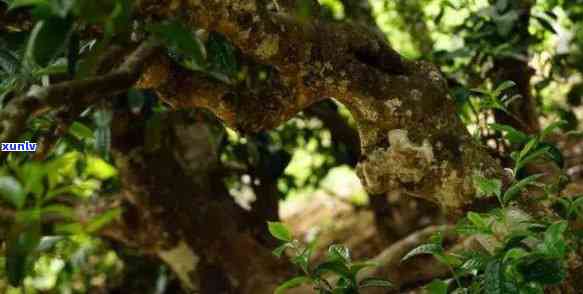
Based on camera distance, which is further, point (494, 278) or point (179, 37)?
point (494, 278)

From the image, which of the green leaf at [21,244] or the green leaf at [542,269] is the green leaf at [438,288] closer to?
the green leaf at [542,269]

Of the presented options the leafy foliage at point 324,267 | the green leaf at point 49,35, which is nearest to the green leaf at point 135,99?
the leafy foliage at point 324,267

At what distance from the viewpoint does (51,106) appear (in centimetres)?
99

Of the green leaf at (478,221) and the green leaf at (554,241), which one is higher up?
the green leaf at (554,241)

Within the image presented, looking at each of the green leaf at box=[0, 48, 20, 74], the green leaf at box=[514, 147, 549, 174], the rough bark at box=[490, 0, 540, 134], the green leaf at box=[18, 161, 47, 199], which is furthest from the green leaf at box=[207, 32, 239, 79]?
the rough bark at box=[490, 0, 540, 134]

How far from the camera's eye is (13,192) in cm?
79

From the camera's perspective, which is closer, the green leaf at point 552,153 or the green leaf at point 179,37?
the green leaf at point 179,37

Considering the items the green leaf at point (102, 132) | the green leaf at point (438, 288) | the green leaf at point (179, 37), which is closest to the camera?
the green leaf at point (179, 37)

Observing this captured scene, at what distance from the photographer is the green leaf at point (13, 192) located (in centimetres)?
78

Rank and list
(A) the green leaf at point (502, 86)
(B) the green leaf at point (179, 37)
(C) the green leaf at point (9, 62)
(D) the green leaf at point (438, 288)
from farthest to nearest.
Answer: (A) the green leaf at point (502, 86) < (C) the green leaf at point (9, 62) < (D) the green leaf at point (438, 288) < (B) the green leaf at point (179, 37)

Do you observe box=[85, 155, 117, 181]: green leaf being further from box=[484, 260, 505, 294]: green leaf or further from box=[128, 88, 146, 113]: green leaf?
box=[484, 260, 505, 294]: green leaf

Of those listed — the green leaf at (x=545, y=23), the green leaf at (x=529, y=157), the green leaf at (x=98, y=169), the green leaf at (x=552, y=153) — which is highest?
the green leaf at (x=545, y=23)

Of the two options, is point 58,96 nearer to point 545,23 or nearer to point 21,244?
point 21,244

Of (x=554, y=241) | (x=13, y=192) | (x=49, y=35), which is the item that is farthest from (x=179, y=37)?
(x=554, y=241)
